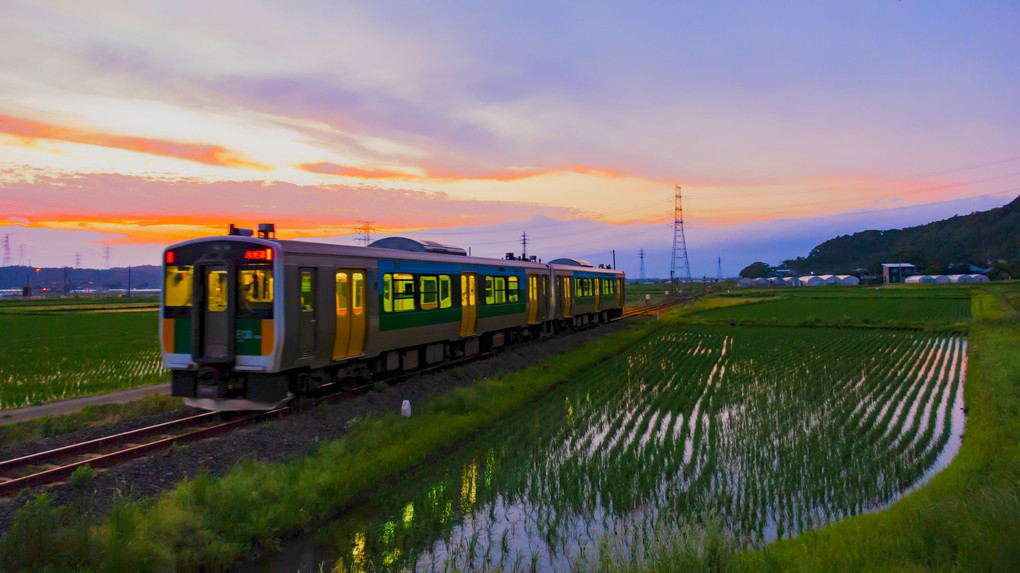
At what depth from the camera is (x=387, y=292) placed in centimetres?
1356

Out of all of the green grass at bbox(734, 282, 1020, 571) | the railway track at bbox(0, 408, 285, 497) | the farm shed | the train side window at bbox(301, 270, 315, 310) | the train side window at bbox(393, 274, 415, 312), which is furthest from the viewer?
the farm shed

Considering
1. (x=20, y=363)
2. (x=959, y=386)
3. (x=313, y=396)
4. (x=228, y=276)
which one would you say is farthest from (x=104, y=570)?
(x=959, y=386)

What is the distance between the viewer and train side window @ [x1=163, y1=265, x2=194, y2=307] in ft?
36.8

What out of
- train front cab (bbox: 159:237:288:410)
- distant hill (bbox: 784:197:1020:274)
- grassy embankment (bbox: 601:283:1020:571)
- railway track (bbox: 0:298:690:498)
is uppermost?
distant hill (bbox: 784:197:1020:274)

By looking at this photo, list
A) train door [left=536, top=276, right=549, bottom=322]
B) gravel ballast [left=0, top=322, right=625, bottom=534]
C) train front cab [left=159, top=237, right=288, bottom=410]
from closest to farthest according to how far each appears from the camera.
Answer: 1. gravel ballast [left=0, top=322, right=625, bottom=534]
2. train front cab [left=159, top=237, right=288, bottom=410]
3. train door [left=536, top=276, right=549, bottom=322]

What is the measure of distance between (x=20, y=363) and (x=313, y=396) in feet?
40.7

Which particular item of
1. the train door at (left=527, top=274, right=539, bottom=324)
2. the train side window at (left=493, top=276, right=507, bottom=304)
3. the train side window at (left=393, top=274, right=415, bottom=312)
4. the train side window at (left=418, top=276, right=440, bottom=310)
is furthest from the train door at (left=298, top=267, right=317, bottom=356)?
the train door at (left=527, top=274, right=539, bottom=324)

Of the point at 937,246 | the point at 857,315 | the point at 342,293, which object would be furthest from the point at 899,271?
the point at 342,293

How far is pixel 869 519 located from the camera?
21.7 feet

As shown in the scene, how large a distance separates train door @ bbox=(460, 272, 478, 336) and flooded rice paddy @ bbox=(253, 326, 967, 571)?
3284 millimetres

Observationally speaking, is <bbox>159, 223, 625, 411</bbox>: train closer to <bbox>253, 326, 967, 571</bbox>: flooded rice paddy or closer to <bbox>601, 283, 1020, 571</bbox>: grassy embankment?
<bbox>253, 326, 967, 571</bbox>: flooded rice paddy

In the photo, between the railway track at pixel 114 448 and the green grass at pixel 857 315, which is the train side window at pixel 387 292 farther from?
the green grass at pixel 857 315

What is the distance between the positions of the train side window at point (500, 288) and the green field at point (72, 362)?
960cm

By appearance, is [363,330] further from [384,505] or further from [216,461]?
[384,505]
